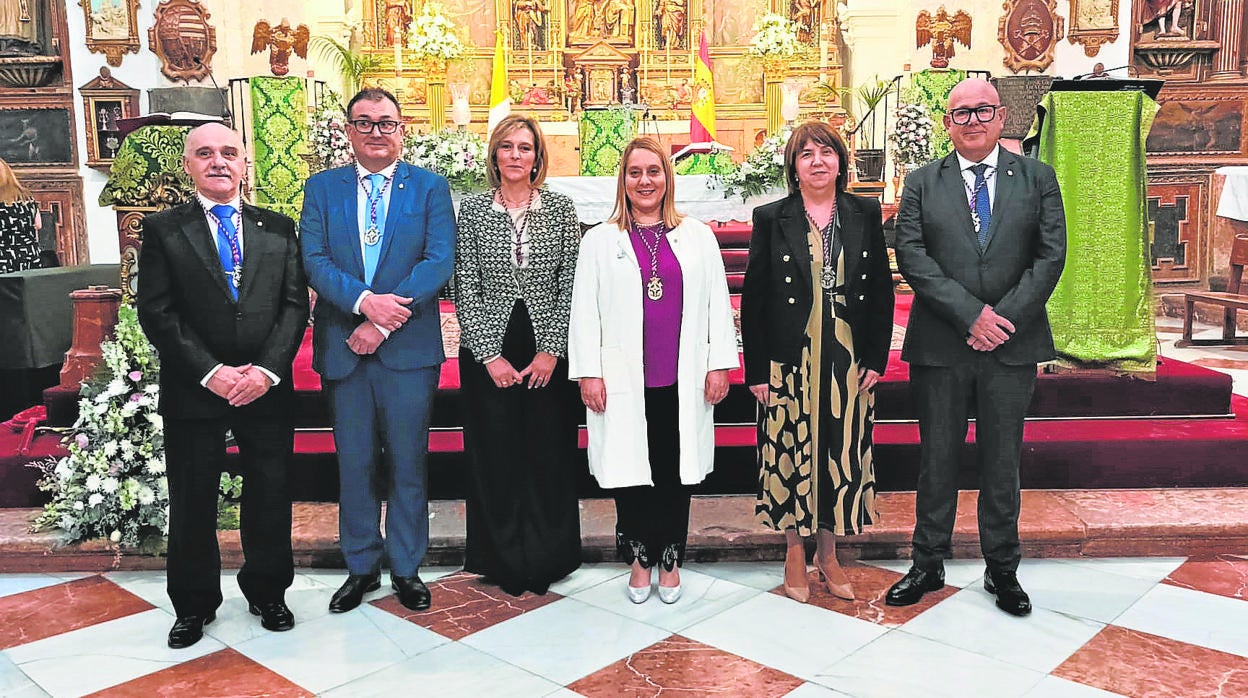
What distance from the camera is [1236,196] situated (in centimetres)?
783

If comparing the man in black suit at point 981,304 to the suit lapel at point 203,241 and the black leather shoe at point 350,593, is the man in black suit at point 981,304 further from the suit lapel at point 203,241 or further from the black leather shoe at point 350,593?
the suit lapel at point 203,241

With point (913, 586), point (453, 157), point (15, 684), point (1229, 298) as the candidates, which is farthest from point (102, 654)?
point (1229, 298)

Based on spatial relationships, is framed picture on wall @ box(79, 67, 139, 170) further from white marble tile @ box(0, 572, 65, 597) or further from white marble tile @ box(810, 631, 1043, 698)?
white marble tile @ box(810, 631, 1043, 698)

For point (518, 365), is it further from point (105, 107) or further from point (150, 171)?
point (105, 107)

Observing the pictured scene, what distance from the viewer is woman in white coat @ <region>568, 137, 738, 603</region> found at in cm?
314

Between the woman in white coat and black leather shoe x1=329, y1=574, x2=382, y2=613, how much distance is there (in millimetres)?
875

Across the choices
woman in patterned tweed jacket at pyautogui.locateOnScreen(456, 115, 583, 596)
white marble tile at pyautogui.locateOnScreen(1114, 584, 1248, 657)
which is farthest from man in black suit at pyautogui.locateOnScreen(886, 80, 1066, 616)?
woman in patterned tweed jacket at pyautogui.locateOnScreen(456, 115, 583, 596)

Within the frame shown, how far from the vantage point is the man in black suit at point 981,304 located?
3.04 m

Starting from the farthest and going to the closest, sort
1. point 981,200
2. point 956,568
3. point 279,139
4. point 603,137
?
point 279,139 < point 603,137 < point 956,568 < point 981,200

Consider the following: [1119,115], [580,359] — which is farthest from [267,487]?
[1119,115]

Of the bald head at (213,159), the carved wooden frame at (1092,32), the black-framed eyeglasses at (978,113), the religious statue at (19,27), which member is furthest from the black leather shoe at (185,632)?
the carved wooden frame at (1092,32)

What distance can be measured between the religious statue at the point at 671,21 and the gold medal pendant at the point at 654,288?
25.6 feet

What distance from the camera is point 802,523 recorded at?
3.22m

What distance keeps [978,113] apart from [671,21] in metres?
7.88
